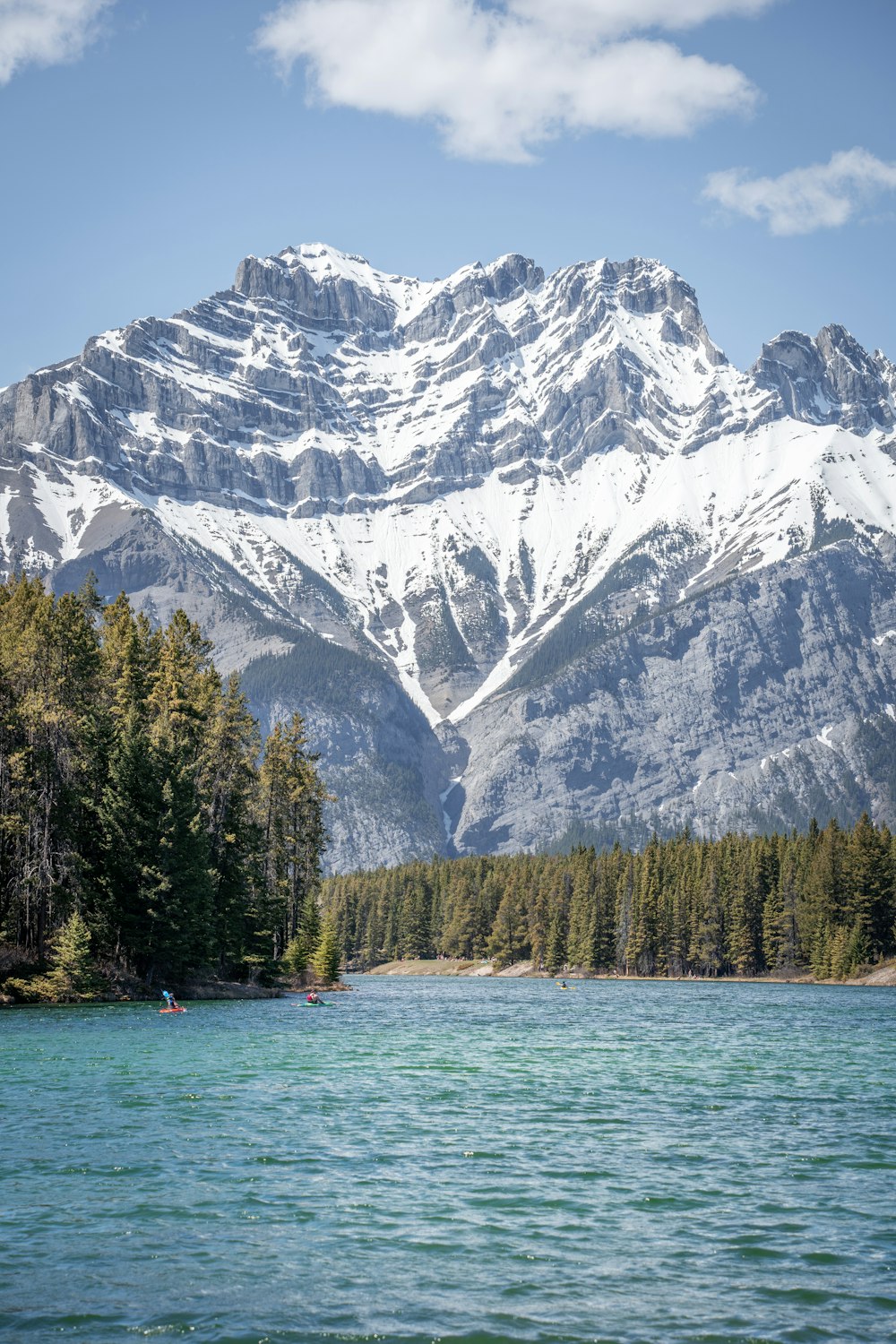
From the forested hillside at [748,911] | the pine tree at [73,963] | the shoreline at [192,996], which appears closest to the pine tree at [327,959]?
the shoreline at [192,996]

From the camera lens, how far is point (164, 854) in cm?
7862

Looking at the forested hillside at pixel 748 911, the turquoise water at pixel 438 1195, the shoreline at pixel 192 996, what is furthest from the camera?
the forested hillside at pixel 748 911

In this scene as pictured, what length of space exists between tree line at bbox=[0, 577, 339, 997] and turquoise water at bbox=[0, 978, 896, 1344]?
18526 mm

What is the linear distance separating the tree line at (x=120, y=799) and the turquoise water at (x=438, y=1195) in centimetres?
1853

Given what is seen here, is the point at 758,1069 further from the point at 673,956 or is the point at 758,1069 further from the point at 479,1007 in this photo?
the point at 673,956

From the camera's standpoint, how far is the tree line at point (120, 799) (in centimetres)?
7206

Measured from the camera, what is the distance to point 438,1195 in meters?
27.0

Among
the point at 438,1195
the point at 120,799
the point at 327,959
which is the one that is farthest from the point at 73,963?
the point at 327,959

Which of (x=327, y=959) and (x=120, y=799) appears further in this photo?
(x=327, y=959)

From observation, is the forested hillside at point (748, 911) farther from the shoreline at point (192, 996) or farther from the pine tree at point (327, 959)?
the shoreline at point (192, 996)

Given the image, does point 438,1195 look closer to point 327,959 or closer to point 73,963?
point 73,963

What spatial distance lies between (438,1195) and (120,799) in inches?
2081

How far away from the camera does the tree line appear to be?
72062 mm

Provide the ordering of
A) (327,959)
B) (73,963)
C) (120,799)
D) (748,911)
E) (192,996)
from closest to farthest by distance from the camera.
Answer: (73,963), (120,799), (192,996), (327,959), (748,911)
